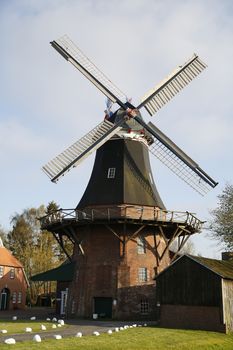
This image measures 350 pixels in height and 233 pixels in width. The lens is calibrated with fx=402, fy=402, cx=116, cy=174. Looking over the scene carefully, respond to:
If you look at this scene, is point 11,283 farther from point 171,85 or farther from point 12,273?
point 171,85

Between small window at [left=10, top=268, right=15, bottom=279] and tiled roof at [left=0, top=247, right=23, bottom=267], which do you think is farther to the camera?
small window at [left=10, top=268, right=15, bottom=279]

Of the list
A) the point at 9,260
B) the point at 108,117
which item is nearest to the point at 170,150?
the point at 108,117

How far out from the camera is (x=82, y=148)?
28688 millimetres

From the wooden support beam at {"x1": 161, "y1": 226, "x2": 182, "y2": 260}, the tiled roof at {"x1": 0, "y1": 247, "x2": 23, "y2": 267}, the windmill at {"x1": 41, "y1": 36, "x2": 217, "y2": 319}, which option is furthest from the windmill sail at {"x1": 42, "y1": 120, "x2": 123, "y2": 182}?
the tiled roof at {"x1": 0, "y1": 247, "x2": 23, "y2": 267}

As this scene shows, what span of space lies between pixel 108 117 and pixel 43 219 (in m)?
9.29

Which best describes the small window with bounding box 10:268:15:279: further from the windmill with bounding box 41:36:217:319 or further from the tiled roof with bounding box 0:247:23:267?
the windmill with bounding box 41:36:217:319

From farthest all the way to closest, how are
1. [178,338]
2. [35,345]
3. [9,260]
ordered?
[9,260], [178,338], [35,345]

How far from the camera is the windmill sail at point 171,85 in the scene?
99.8ft

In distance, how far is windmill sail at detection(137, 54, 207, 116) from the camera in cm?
3041

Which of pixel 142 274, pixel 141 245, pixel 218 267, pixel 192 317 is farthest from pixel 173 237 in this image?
pixel 192 317

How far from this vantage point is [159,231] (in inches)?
1138

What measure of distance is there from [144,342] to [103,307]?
10946mm

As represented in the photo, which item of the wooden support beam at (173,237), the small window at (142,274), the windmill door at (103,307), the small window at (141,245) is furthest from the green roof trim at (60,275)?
the wooden support beam at (173,237)

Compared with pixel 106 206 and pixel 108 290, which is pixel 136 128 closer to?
pixel 106 206
